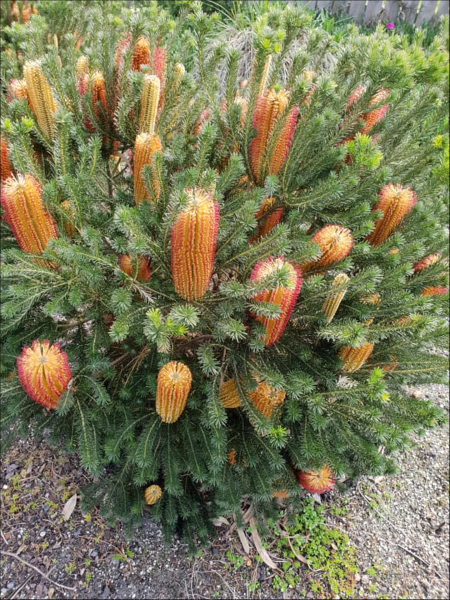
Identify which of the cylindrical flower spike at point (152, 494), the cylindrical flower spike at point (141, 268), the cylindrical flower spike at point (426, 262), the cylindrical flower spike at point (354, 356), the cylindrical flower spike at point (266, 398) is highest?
the cylindrical flower spike at point (426, 262)

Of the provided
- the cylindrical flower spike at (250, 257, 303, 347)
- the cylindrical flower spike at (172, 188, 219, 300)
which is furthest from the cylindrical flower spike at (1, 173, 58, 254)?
the cylindrical flower spike at (250, 257, 303, 347)

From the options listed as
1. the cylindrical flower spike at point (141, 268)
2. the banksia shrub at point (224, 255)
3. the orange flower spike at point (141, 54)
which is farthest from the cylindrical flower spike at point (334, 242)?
the orange flower spike at point (141, 54)

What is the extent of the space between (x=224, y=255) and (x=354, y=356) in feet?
1.99

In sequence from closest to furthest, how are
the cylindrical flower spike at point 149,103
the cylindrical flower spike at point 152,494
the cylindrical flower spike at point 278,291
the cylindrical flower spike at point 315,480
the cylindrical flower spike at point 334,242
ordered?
the cylindrical flower spike at point 278,291 < the cylindrical flower spike at point 334,242 < the cylindrical flower spike at point 149,103 < the cylindrical flower spike at point 152,494 < the cylindrical flower spike at point 315,480

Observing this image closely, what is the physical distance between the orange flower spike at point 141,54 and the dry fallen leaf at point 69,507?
1870 millimetres

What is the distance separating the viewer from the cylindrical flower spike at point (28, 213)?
1336 millimetres

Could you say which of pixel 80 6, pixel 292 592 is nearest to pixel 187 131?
pixel 80 6

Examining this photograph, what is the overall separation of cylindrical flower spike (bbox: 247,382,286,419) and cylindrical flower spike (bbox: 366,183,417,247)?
0.67 metres

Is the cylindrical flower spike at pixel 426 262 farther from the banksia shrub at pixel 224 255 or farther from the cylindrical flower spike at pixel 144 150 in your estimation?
the cylindrical flower spike at pixel 144 150

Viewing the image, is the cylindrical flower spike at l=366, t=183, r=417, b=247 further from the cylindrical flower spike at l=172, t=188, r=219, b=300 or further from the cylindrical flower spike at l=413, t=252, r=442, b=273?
the cylindrical flower spike at l=172, t=188, r=219, b=300

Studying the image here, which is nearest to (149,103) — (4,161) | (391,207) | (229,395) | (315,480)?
(4,161)

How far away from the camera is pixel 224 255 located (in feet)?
4.76

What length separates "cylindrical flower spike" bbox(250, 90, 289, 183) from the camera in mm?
1489

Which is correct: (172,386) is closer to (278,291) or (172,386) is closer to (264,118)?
(278,291)
